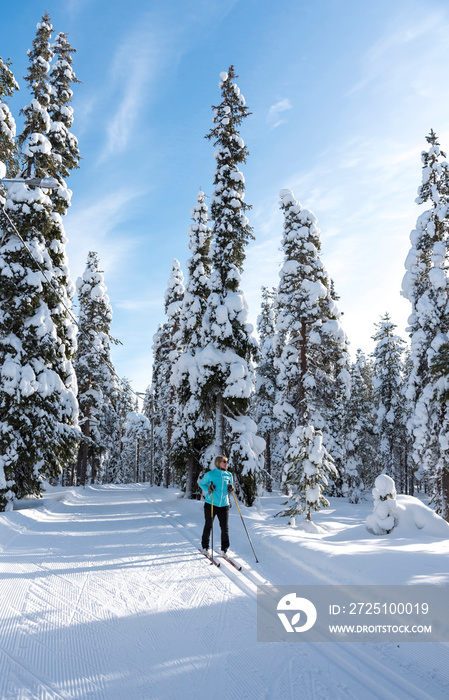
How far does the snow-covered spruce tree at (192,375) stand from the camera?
63.1ft

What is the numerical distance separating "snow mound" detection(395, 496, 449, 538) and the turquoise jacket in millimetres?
4843

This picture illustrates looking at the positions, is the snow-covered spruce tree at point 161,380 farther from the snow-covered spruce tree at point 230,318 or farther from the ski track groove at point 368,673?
the ski track groove at point 368,673

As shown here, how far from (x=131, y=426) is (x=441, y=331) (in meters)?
53.1

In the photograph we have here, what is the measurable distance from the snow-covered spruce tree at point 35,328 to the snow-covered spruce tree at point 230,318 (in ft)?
17.6

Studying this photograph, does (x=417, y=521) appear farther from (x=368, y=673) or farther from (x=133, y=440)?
(x=133, y=440)

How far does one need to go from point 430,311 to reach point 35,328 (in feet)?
53.3

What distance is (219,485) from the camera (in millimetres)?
8914

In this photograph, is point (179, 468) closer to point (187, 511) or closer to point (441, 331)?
point (187, 511)

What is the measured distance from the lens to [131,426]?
212 feet

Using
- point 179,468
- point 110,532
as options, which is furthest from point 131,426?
point 110,532

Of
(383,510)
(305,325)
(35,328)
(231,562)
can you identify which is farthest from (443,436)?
(35,328)

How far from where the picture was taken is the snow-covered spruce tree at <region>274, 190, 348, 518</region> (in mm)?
19953

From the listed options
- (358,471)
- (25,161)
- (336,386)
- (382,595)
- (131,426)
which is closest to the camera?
(382,595)

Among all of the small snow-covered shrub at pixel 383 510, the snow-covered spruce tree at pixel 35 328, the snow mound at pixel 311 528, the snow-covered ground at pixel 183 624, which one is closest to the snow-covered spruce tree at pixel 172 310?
the snow-covered spruce tree at pixel 35 328
